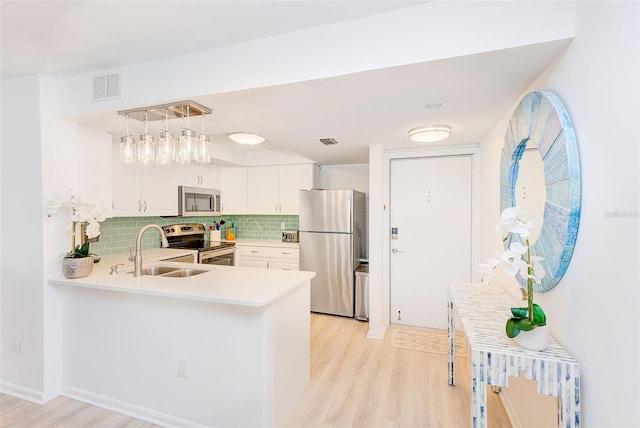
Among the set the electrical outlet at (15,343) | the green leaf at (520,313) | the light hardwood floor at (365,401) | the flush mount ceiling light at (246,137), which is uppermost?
the flush mount ceiling light at (246,137)

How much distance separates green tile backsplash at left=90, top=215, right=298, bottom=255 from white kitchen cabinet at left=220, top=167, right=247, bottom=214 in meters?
0.43

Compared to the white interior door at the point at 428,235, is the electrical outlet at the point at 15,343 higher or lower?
lower

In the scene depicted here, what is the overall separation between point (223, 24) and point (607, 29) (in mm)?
1573

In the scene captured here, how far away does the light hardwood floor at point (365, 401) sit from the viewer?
6.49 ft

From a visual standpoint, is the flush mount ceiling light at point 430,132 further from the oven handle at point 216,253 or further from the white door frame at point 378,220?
the oven handle at point 216,253

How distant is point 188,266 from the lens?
264 centimetres

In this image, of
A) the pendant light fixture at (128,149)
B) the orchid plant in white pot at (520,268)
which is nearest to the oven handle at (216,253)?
the pendant light fixture at (128,149)

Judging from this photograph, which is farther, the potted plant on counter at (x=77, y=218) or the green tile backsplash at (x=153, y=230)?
the green tile backsplash at (x=153, y=230)

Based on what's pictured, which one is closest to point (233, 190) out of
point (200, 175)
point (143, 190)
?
point (200, 175)

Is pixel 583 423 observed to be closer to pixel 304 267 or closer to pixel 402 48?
pixel 402 48

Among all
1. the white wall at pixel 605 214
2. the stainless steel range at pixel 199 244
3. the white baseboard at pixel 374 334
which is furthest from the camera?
the stainless steel range at pixel 199 244

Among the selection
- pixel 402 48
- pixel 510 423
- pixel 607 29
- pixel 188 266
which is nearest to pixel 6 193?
pixel 188 266

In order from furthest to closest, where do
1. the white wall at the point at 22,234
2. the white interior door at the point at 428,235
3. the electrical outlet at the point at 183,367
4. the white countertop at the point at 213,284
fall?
the white interior door at the point at 428,235, the white wall at the point at 22,234, the electrical outlet at the point at 183,367, the white countertop at the point at 213,284

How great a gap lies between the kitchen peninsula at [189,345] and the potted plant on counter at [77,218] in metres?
0.09
